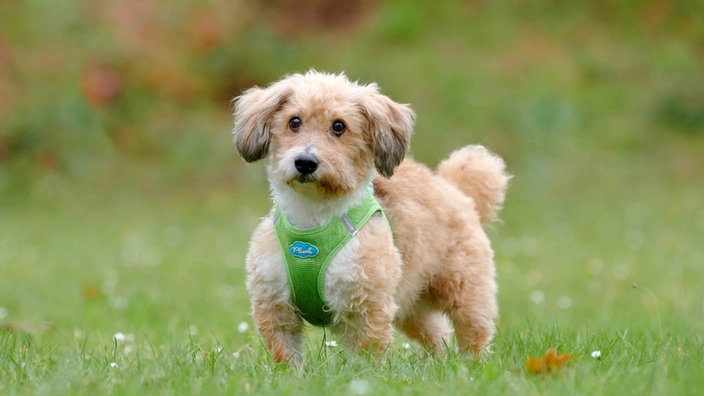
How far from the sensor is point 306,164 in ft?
14.6

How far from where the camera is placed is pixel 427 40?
1881 centimetres

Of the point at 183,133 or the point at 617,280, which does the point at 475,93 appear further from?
the point at 617,280

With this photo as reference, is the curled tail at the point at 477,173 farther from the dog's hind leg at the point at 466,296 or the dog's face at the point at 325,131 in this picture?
the dog's face at the point at 325,131

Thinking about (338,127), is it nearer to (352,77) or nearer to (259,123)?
(259,123)

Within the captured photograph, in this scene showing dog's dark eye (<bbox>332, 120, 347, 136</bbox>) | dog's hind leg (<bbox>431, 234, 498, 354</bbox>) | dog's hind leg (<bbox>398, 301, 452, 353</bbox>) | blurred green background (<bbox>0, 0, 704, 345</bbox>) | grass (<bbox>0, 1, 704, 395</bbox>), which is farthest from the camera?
blurred green background (<bbox>0, 0, 704, 345</bbox>)

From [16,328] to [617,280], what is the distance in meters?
5.66

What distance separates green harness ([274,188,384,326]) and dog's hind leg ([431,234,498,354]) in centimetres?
82

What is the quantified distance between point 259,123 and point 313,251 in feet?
2.09

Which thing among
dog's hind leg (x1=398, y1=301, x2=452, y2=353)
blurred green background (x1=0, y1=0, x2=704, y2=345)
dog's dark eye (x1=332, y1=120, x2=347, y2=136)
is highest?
dog's dark eye (x1=332, y1=120, x2=347, y2=136)

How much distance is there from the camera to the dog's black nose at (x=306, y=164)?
4.45 meters

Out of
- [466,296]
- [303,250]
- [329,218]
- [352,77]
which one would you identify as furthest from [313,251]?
[352,77]

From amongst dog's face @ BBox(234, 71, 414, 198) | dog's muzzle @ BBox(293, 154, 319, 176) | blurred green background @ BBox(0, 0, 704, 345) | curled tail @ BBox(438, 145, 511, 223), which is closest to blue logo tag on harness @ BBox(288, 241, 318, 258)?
dog's face @ BBox(234, 71, 414, 198)

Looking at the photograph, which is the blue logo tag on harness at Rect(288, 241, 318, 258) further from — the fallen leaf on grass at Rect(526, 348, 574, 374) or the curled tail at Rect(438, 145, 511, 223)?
the curled tail at Rect(438, 145, 511, 223)

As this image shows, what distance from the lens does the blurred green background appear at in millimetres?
13109
